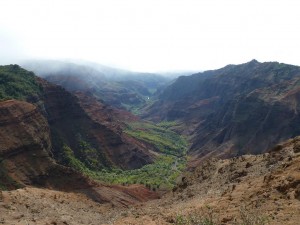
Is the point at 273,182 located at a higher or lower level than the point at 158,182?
higher

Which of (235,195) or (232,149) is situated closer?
(235,195)

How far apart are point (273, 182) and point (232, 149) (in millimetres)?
112878

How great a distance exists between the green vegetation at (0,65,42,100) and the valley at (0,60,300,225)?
0.36m

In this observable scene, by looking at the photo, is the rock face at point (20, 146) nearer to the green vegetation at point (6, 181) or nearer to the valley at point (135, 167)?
the green vegetation at point (6, 181)

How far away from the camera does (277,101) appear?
147 meters

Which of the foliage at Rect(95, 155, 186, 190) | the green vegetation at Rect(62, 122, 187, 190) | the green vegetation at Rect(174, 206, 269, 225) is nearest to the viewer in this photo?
the green vegetation at Rect(174, 206, 269, 225)

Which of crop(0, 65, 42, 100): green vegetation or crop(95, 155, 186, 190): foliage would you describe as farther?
crop(0, 65, 42, 100): green vegetation

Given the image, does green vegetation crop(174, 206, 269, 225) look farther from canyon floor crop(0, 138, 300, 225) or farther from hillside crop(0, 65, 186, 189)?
hillside crop(0, 65, 186, 189)

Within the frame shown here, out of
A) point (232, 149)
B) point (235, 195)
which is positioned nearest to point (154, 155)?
point (232, 149)

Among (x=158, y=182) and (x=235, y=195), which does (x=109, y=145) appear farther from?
(x=235, y=195)

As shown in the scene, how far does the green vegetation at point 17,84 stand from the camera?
10694 cm

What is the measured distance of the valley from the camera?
1310 inches

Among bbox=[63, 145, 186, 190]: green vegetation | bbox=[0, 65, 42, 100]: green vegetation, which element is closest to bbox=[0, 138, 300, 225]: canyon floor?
bbox=[63, 145, 186, 190]: green vegetation

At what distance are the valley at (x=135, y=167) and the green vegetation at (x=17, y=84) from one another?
1.18ft
